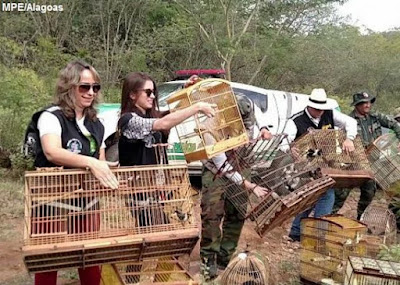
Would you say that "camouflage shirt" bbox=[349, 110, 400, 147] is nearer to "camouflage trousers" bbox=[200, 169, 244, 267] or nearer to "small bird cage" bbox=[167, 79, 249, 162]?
"camouflage trousers" bbox=[200, 169, 244, 267]

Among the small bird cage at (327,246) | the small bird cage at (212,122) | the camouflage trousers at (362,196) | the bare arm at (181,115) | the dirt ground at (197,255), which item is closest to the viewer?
the bare arm at (181,115)

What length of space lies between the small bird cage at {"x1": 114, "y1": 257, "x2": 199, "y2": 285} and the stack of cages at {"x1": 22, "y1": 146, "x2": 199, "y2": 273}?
37cm

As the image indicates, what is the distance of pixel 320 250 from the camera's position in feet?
14.6

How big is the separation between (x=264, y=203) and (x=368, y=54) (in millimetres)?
19861

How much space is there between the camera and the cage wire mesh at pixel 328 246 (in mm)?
4270

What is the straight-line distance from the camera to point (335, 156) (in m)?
5.13

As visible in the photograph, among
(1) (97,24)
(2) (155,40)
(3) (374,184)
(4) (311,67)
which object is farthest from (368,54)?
(3) (374,184)

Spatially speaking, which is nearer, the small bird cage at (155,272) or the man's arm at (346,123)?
the small bird cage at (155,272)

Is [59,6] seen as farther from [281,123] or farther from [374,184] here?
[374,184]

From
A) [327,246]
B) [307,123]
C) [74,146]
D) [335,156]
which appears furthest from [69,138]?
[307,123]

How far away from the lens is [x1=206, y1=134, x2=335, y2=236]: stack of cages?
405cm

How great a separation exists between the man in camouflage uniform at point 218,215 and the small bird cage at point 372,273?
1119 millimetres

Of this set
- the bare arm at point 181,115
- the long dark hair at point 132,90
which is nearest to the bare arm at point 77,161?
the bare arm at point 181,115

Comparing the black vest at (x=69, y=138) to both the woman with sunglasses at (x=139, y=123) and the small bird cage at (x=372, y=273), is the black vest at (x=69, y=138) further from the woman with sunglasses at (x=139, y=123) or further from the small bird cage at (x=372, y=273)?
the small bird cage at (x=372, y=273)
